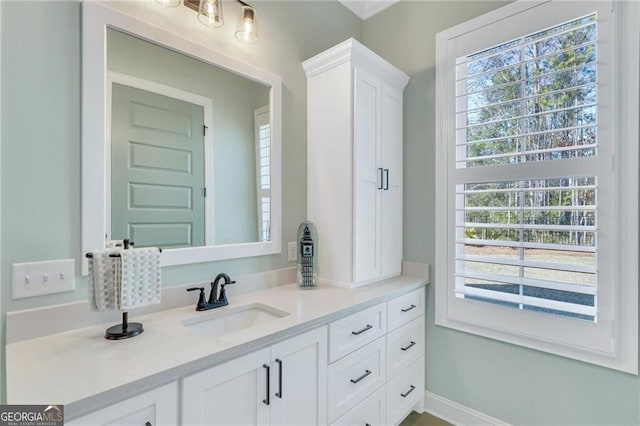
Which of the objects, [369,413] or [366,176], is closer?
[369,413]

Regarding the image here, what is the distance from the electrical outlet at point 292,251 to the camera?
1916 millimetres

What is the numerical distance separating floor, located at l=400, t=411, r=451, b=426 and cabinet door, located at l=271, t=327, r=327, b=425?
0.94 m

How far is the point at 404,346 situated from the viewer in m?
1.83

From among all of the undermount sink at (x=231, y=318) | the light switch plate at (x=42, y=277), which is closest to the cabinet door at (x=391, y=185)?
the undermount sink at (x=231, y=318)

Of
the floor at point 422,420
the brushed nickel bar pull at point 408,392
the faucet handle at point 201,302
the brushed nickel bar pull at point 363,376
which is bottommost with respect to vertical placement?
the floor at point 422,420

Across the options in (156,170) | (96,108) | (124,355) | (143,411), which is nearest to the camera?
(143,411)

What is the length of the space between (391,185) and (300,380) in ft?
4.31

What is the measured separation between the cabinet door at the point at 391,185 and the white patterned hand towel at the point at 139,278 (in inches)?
51.3

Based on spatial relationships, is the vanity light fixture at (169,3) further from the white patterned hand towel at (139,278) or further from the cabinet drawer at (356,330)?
the cabinet drawer at (356,330)

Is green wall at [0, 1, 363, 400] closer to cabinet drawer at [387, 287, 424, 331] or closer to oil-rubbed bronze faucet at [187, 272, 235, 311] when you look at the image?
oil-rubbed bronze faucet at [187, 272, 235, 311]

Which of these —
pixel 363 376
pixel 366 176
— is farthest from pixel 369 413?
pixel 366 176

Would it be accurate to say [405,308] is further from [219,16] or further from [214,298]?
[219,16]

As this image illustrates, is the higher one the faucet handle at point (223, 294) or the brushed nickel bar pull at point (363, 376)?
the faucet handle at point (223, 294)

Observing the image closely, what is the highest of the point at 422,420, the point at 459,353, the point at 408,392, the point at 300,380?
the point at 300,380
